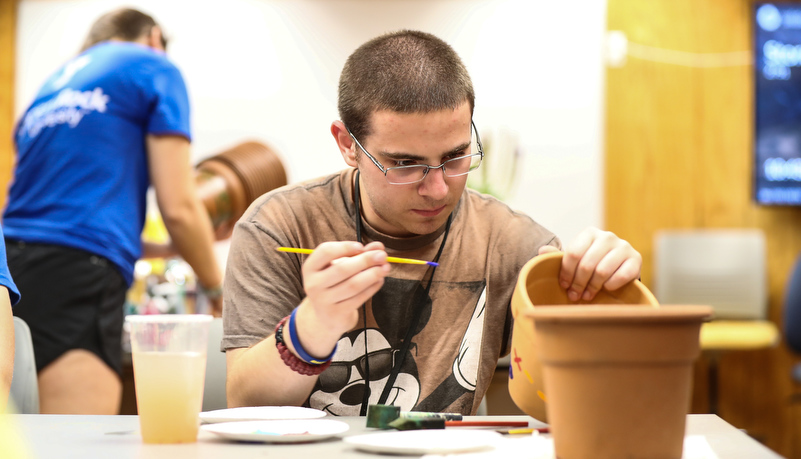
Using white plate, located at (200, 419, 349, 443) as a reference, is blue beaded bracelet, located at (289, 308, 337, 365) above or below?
above

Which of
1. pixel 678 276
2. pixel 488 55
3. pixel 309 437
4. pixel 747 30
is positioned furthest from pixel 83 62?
pixel 747 30

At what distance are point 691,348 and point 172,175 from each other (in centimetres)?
164

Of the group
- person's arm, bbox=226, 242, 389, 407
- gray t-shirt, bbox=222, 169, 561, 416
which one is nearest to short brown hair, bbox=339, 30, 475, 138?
gray t-shirt, bbox=222, 169, 561, 416

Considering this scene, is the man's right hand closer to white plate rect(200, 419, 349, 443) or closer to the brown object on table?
white plate rect(200, 419, 349, 443)

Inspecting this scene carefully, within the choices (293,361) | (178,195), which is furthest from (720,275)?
(293,361)

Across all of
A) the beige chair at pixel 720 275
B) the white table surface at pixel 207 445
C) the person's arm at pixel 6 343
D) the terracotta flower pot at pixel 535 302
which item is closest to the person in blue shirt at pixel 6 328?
the person's arm at pixel 6 343

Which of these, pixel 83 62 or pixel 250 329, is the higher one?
pixel 83 62

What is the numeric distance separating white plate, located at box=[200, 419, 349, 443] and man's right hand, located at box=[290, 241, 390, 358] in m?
0.13

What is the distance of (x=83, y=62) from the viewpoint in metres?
2.05

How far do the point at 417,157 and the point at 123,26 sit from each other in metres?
1.39

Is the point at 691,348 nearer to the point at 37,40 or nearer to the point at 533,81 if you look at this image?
the point at 533,81

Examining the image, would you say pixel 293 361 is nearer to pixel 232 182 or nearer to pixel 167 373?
pixel 167 373

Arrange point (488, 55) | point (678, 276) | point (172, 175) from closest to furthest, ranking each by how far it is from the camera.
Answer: point (172, 175), point (678, 276), point (488, 55)

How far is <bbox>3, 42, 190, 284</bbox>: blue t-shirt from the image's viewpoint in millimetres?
1954
